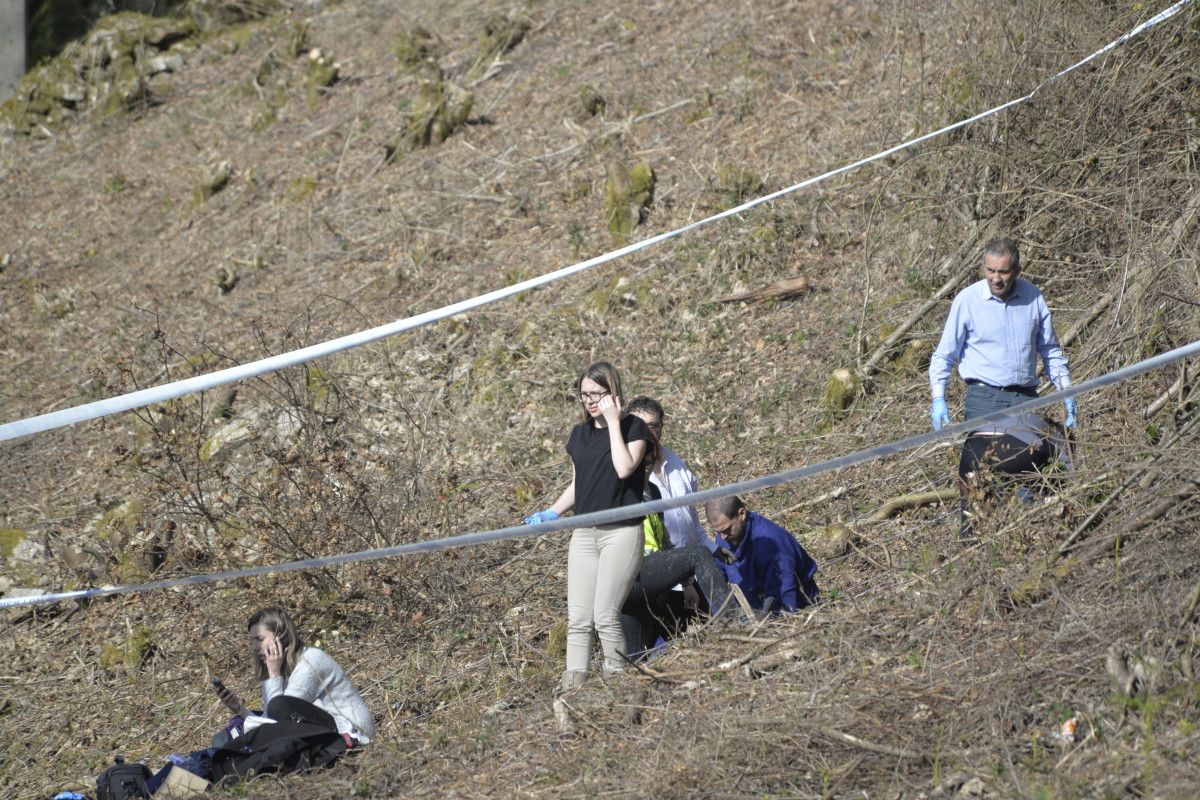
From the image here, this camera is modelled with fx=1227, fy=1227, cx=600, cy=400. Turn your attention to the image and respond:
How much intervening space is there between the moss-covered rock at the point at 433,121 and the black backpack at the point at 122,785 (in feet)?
29.4

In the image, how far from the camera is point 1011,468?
5328 mm

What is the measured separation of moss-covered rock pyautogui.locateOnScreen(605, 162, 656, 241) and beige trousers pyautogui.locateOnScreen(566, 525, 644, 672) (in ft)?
17.9

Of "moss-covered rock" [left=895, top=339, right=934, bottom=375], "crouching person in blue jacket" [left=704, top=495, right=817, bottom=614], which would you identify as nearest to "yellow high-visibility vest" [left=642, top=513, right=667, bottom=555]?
"crouching person in blue jacket" [left=704, top=495, right=817, bottom=614]

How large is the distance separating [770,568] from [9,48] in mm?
18043

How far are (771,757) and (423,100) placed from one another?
10.8 meters

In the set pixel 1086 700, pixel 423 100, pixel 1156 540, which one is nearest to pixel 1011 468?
pixel 1156 540

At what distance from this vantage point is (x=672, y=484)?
5.98m

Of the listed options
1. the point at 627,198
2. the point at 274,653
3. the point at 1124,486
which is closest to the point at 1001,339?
the point at 1124,486

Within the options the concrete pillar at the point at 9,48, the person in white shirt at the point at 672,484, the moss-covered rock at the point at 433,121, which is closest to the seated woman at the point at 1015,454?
the person in white shirt at the point at 672,484

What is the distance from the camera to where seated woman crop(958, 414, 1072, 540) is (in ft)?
17.3

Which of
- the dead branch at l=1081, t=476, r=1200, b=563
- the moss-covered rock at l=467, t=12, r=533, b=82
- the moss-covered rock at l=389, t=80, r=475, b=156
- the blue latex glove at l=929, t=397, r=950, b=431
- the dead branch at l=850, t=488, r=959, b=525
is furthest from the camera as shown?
the moss-covered rock at l=467, t=12, r=533, b=82

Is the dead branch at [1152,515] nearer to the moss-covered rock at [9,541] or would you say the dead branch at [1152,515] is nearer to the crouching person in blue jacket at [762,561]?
the crouching person in blue jacket at [762,561]

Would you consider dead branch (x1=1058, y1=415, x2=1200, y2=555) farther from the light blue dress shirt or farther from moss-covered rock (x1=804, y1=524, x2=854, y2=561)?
moss-covered rock (x1=804, y1=524, x2=854, y2=561)

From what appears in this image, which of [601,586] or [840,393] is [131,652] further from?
[840,393]
